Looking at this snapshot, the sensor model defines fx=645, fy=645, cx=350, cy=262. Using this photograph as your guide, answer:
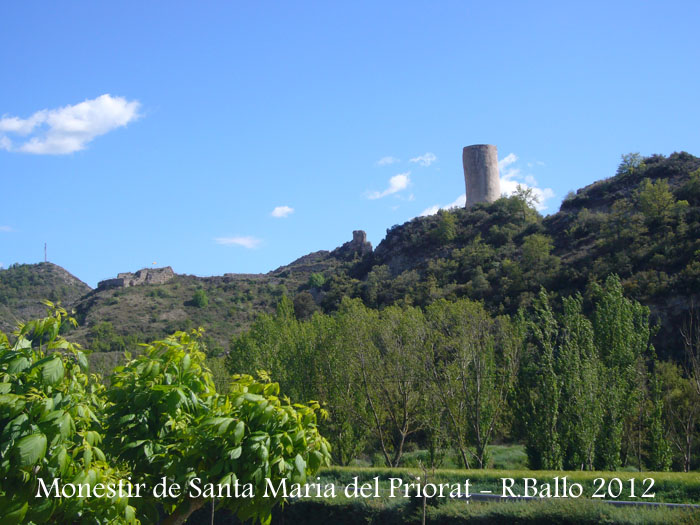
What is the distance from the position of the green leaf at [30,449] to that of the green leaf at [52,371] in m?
0.45

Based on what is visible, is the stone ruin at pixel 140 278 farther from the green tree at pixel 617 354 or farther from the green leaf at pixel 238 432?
the green leaf at pixel 238 432

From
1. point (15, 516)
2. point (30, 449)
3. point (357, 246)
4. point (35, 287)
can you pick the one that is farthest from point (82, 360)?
point (35, 287)

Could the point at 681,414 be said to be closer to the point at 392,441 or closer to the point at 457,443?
the point at 457,443

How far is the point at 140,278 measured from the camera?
2908 inches

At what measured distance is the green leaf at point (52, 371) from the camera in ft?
15.9

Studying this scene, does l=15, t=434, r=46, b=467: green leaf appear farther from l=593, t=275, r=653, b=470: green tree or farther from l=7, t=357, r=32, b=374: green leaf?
l=593, t=275, r=653, b=470: green tree

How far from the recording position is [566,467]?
19688 mm

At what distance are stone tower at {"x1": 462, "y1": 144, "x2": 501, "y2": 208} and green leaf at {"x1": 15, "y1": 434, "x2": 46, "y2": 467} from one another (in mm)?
61245

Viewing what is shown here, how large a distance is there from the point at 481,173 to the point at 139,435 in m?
61.9

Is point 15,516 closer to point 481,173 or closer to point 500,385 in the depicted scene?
point 500,385

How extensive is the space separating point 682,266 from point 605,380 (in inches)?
599

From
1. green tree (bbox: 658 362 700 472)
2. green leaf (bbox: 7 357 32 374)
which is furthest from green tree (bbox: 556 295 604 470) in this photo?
green leaf (bbox: 7 357 32 374)

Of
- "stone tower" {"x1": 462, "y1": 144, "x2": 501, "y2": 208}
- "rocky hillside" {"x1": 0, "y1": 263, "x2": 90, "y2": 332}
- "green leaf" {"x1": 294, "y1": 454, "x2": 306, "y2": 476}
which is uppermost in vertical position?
"stone tower" {"x1": 462, "y1": 144, "x2": 501, "y2": 208}

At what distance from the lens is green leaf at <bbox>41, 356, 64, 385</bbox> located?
485cm
